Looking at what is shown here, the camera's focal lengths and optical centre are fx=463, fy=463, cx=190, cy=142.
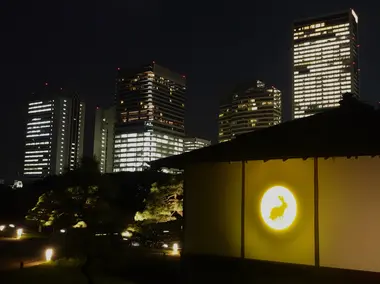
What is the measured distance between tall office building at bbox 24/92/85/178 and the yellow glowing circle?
120413mm

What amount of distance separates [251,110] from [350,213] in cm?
13072

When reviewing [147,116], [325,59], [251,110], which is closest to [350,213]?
[147,116]

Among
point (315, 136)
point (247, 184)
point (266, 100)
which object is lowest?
point (247, 184)

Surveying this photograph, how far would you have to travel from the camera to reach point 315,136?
988cm

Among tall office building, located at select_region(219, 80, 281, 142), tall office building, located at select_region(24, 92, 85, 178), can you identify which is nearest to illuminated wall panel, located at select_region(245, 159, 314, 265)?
tall office building, located at select_region(24, 92, 85, 178)

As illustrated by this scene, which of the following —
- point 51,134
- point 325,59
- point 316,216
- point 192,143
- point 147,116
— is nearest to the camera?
point 316,216

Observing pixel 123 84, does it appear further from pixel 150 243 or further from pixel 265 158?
pixel 265 158

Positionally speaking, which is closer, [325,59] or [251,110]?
[325,59]

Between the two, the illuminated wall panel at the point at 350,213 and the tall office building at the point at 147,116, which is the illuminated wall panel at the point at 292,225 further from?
the tall office building at the point at 147,116

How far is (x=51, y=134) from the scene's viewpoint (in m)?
129

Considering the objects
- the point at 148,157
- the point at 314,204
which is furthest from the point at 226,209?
the point at 148,157

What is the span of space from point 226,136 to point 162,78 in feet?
88.8

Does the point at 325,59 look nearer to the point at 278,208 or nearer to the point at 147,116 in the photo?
the point at 147,116

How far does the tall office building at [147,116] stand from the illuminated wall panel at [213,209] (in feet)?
357
